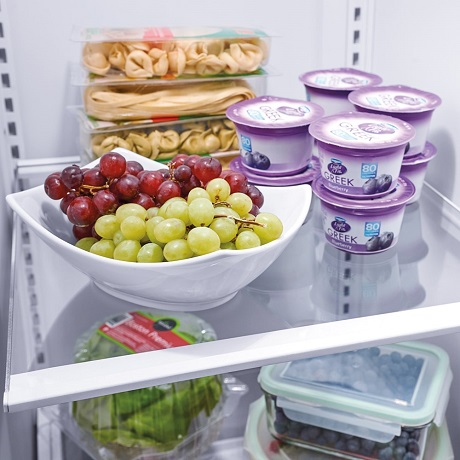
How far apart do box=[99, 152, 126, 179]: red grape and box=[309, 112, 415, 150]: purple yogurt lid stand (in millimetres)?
258

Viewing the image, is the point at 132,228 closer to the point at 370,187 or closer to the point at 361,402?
the point at 370,187

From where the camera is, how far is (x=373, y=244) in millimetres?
867

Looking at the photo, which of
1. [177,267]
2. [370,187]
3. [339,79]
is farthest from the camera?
[339,79]

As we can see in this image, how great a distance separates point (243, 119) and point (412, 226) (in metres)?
0.30

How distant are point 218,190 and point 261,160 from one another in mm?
209

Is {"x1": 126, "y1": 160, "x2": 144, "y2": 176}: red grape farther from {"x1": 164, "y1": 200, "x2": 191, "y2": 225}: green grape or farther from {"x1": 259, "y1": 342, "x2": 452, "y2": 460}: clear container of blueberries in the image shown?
{"x1": 259, "y1": 342, "x2": 452, "y2": 460}: clear container of blueberries

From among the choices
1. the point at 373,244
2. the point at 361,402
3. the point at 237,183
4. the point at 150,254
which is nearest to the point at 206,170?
the point at 237,183

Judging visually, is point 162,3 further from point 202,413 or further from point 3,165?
point 202,413

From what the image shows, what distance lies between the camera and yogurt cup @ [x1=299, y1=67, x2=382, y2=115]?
103 centimetres

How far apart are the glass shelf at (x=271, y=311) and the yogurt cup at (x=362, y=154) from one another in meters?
0.10

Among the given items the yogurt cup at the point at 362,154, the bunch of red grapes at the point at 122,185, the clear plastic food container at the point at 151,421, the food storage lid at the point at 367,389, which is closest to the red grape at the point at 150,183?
the bunch of red grapes at the point at 122,185

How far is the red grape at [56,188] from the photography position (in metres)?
0.77

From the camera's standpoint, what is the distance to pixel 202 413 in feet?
3.29

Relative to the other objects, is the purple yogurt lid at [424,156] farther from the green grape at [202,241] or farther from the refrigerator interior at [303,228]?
the green grape at [202,241]
